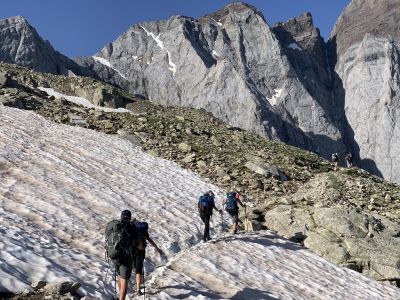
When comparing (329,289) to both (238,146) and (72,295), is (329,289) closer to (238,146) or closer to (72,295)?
(72,295)

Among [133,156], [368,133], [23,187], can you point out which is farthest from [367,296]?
[368,133]

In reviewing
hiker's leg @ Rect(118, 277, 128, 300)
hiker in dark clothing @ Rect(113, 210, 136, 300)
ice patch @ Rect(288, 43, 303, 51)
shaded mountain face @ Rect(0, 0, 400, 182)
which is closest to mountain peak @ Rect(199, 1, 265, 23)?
shaded mountain face @ Rect(0, 0, 400, 182)

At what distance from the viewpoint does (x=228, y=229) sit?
2197cm

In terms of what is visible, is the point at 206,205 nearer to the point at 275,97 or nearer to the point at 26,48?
the point at 26,48

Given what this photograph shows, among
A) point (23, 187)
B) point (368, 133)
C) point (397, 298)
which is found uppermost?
point (368, 133)

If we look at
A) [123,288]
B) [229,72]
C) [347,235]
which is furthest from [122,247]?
[229,72]

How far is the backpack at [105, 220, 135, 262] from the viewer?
10.9 m

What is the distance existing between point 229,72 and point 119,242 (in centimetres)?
13893

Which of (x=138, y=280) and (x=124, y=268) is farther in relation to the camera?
(x=138, y=280)

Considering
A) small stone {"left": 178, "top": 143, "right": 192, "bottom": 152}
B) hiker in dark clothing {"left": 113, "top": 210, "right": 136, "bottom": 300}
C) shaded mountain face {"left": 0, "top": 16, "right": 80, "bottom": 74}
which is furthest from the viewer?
shaded mountain face {"left": 0, "top": 16, "right": 80, "bottom": 74}

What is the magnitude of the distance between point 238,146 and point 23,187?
23.3m

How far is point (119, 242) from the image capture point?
35.8 feet

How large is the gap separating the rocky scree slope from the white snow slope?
1.58m

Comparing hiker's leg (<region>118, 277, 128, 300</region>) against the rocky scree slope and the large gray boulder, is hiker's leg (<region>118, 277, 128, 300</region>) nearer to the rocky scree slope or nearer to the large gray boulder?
the rocky scree slope
